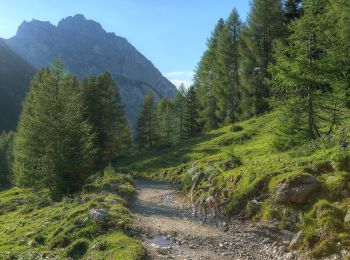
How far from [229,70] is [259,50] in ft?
23.5

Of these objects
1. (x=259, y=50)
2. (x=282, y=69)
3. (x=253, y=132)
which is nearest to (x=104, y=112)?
(x=253, y=132)

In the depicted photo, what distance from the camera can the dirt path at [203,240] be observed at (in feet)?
49.3

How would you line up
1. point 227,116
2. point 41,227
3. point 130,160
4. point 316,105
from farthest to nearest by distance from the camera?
point 227,116 → point 130,160 → point 316,105 → point 41,227

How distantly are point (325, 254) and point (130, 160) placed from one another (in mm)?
48340

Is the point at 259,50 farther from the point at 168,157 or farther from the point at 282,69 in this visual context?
the point at 282,69

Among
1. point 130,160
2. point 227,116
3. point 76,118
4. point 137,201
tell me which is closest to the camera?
point 137,201

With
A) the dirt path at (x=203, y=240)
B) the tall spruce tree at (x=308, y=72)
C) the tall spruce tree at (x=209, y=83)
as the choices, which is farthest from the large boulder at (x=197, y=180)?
the tall spruce tree at (x=209, y=83)

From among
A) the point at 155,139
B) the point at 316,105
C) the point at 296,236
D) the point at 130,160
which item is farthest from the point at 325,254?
the point at 155,139

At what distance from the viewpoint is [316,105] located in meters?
25.0

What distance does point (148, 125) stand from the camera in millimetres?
75125

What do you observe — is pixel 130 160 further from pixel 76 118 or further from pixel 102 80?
pixel 76 118

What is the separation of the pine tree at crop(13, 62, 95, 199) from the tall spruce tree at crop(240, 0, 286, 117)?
34.0 metres

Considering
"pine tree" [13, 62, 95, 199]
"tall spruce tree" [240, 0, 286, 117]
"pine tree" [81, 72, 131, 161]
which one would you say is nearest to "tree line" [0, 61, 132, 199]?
"pine tree" [13, 62, 95, 199]

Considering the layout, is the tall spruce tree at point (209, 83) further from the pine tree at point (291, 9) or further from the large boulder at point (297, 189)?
the large boulder at point (297, 189)
